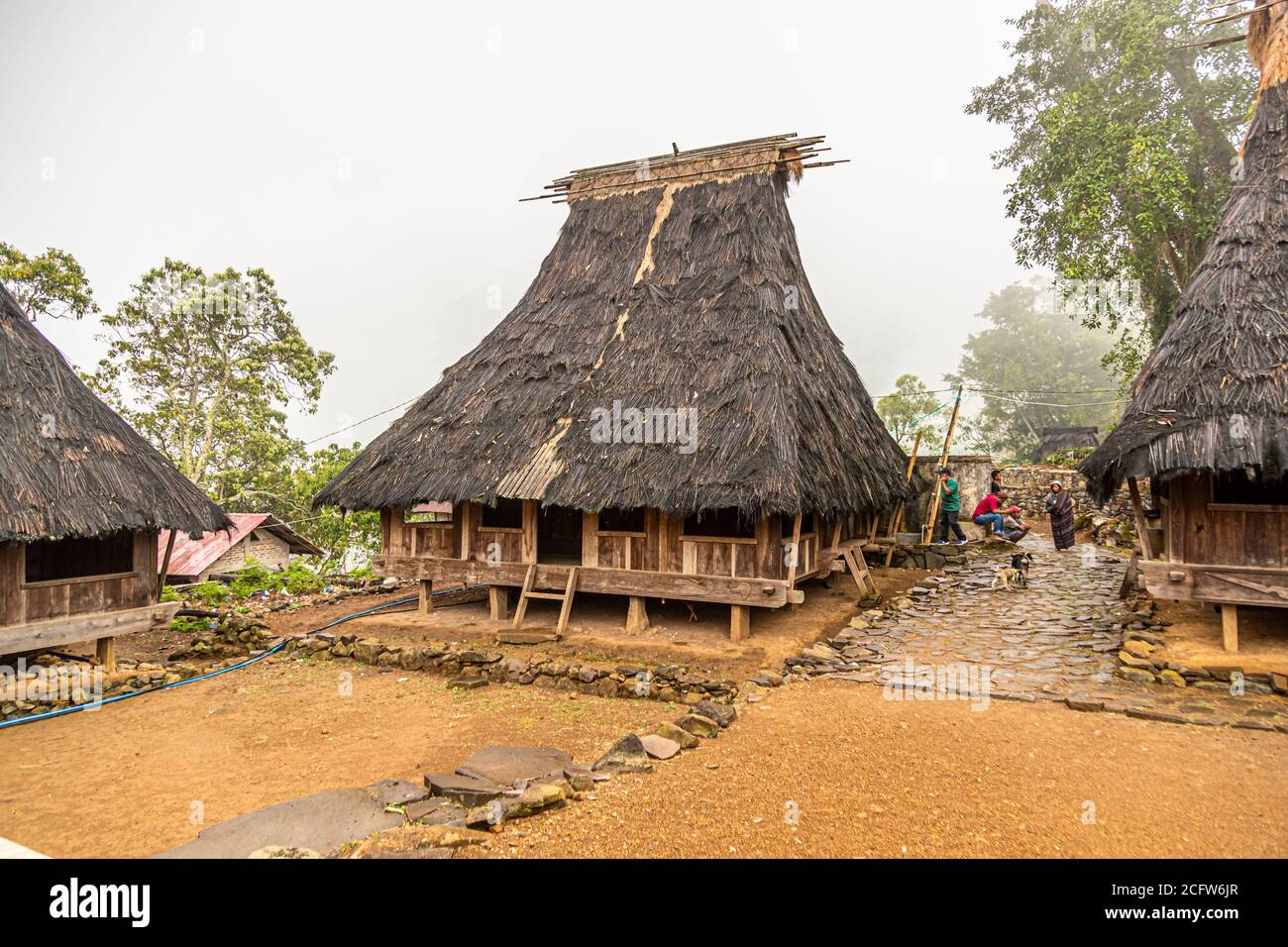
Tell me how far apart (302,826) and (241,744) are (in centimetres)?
327

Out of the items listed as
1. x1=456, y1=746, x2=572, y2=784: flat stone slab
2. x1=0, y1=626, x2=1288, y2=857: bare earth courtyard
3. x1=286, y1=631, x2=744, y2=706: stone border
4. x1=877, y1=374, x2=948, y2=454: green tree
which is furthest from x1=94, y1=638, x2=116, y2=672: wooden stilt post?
x1=877, y1=374, x2=948, y2=454: green tree

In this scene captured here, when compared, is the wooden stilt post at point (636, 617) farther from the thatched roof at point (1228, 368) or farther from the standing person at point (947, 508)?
the standing person at point (947, 508)

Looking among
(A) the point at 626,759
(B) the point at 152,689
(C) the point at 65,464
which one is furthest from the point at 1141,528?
(C) the point at 65,464

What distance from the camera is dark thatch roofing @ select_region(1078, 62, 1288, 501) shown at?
7.48 m

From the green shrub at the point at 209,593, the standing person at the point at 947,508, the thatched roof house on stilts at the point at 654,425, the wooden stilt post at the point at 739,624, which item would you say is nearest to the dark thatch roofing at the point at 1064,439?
the standing person at the point at 947,508

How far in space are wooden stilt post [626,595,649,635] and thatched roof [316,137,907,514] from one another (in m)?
1.85

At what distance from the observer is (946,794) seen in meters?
4.86

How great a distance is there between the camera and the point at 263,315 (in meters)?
22.7

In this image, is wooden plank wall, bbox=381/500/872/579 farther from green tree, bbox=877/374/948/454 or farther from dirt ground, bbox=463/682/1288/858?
green tree, bbox=877/374/948/454

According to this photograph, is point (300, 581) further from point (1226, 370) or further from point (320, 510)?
point (1226, 370)

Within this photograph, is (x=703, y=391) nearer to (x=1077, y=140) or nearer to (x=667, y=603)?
(x=667, y=603)

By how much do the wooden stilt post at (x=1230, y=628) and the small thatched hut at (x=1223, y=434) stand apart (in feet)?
0.04

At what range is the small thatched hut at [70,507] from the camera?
8523mm
